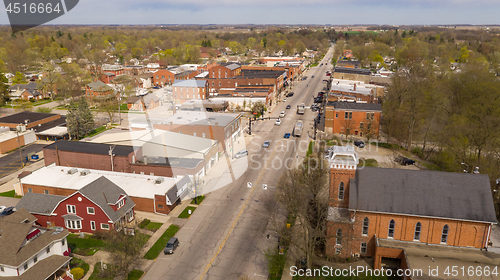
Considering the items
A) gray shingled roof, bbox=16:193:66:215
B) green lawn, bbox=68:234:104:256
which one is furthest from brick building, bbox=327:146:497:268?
gray shingled roof, bbox=16:193:66:215

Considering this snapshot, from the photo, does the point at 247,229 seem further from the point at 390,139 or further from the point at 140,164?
the point at 390,139

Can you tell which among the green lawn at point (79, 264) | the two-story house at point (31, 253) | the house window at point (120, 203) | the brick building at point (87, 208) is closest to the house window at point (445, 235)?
the brick building at point (87, 208)

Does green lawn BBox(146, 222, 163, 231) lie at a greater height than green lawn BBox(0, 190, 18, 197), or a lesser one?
greater

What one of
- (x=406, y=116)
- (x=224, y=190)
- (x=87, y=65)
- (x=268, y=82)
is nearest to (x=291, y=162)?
(x=224, y=190)

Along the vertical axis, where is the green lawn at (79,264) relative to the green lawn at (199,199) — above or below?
below

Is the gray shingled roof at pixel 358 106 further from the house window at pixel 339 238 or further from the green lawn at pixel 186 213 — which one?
the house window at pixel 339 238

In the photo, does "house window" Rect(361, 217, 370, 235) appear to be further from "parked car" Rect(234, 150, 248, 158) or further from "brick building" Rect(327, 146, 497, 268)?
"parked car" Rect(234, 150, 248, 158)
